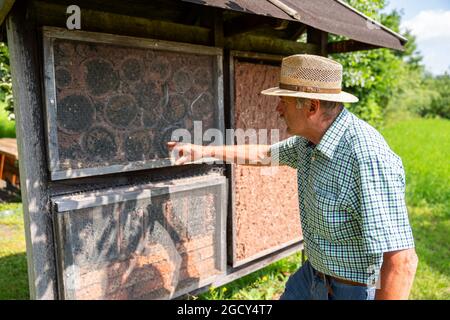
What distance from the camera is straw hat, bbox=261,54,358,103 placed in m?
2.06

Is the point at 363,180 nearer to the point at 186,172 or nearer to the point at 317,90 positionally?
the point at 317,90

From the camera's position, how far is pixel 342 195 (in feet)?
6.36

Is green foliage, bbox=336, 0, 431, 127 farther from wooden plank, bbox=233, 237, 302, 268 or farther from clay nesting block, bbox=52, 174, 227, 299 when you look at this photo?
clay nesting block, bbox=52, 174, 227, 299

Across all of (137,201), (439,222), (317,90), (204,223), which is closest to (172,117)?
(137,201)

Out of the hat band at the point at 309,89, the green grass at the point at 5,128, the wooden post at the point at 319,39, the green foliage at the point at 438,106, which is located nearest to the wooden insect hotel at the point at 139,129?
the wooden post at the point at 319,39

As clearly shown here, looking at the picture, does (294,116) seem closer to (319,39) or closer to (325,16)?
(325,16)

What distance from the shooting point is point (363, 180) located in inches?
70.6

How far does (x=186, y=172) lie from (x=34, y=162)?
113 cm

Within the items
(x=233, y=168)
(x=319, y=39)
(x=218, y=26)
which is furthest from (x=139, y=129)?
(x=319, y=39)

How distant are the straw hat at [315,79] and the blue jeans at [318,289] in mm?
1055

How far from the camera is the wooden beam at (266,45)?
3234 mm

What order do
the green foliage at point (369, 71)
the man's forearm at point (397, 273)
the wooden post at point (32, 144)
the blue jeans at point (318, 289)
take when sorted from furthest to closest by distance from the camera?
the green foliage at point (369, 71), the wooden post at point (32, 144), the blue jeans at point (318, 289), the man's forearm at point (397, 273)

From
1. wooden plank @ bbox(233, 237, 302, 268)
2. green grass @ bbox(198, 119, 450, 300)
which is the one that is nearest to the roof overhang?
wooden plank @ bbox(233, 237, 302, 268)

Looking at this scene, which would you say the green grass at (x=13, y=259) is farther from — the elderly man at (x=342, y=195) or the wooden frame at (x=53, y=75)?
the elderly man at (x=342, y=195)
